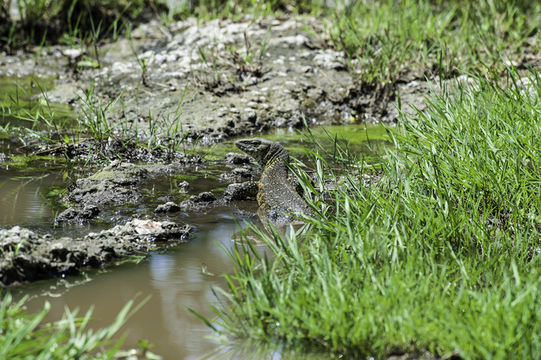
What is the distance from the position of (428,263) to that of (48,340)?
2.15 metres

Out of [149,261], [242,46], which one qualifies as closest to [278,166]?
[149,261]

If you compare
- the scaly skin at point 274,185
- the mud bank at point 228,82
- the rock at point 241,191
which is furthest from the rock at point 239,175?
the mud bank at point 228,82

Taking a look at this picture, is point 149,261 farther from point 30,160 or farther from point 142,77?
point 142,77

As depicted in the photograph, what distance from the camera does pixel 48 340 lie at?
2.79m

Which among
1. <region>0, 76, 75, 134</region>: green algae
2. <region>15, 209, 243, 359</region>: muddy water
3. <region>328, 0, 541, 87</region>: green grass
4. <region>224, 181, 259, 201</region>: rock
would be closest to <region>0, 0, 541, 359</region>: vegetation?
<region>15, 209, 243, 359</region>: muddy water

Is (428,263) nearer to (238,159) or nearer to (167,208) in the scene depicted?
(167,208)

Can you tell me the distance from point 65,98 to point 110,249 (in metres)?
5.57

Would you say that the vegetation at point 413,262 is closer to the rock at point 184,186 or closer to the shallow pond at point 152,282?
the shallow pond at point 152,282

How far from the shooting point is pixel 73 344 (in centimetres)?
258

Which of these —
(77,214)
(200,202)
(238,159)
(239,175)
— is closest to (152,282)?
(77,214)

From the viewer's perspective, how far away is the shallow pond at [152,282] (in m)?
3.11

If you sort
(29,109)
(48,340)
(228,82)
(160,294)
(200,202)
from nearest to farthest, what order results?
1. (48,340)
2. (160,294)
3. (200,202)
4. (29,109)
5. (228,82)

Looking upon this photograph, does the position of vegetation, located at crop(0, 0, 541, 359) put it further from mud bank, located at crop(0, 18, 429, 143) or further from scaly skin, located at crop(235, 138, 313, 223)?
mud bank, located at crop(0, 18, 429, 143)

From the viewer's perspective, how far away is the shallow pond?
3.11 metres
